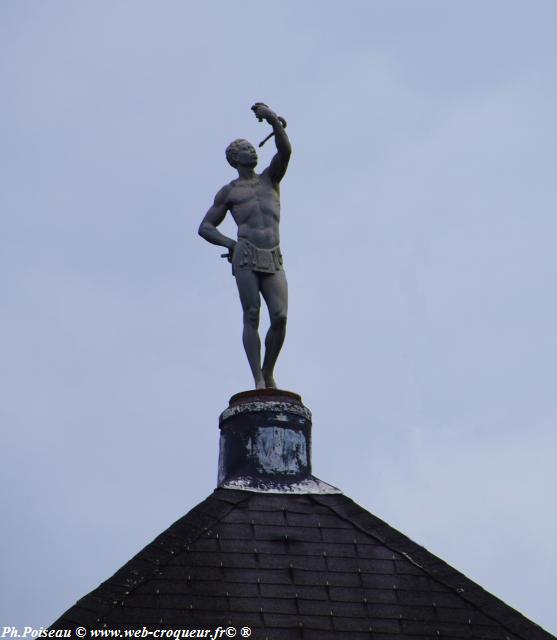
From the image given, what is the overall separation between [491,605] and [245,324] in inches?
201

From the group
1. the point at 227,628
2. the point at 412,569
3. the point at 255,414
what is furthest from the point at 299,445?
the point at 227,628

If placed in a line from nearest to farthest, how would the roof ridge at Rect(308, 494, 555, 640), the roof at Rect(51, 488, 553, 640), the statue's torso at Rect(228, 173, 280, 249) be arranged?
1. the roof at Rect(51, 488, 553, 640)
2. the roof ridge at Rect(308, 494, 555, 640)
3. the statue's torso at Rect(228, 173, 280, 249)

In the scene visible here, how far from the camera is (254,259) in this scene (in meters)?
21.0

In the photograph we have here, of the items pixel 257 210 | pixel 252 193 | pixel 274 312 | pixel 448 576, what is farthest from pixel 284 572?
pixel 252 193

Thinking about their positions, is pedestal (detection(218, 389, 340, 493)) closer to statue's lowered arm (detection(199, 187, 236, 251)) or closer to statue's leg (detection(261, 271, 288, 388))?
statue's leg (detection(261, 271, 288, 388))

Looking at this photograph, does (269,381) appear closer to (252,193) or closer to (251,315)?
(251,315)

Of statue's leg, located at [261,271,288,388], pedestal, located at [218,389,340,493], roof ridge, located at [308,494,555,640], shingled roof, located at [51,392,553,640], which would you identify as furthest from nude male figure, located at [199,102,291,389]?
roof ridge, located at [308,494,555,640]

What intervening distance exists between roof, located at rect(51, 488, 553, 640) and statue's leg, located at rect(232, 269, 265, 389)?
202 centimetres

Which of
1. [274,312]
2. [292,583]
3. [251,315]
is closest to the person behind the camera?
[292,583]

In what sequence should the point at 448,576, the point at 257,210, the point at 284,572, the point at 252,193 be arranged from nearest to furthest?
the point at 284,572
the point at 448,576
the point at 257,210
the point at 252,193

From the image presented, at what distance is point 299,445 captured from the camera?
20281mm

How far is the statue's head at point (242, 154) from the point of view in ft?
71.1

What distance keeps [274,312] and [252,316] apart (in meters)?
0.33

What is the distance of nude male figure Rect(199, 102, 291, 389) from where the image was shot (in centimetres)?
2097
